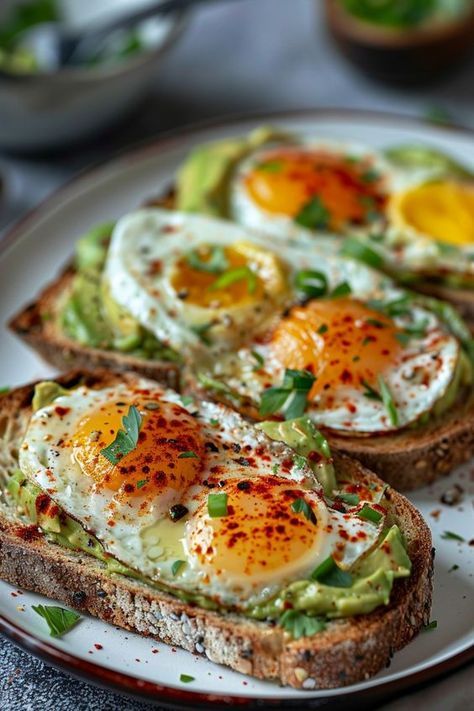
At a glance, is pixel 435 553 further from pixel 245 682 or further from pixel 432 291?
pixel 432 291

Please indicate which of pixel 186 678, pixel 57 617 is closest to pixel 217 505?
pixel 186 678

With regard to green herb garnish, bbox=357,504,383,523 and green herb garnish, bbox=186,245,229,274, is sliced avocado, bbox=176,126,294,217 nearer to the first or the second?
green herb garnish, bbox=186,245,229,274

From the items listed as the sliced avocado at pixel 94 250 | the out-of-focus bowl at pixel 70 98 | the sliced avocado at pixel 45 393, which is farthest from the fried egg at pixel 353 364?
the out-of-focus bowl at pixel 70 98

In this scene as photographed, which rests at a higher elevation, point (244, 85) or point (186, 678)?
point (186, 678)

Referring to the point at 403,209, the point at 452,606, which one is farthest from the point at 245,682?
the point at 403,209

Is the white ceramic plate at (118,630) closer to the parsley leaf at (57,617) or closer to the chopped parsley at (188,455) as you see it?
the parsley leaf at (57,617)

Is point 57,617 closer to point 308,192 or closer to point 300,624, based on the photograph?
point 300,624
